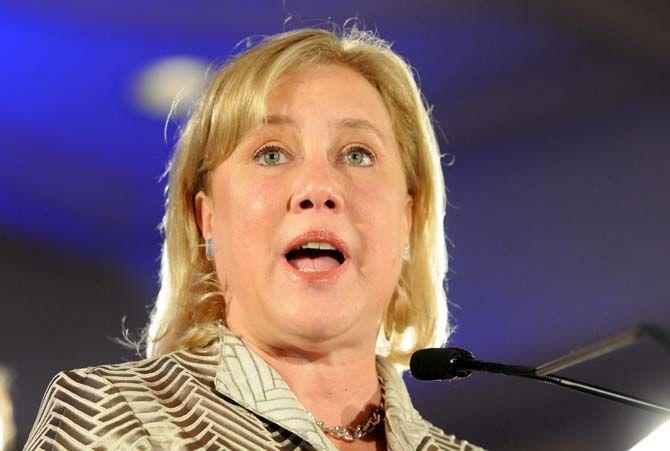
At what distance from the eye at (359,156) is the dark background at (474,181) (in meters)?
0.64

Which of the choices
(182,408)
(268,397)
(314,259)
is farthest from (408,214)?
(182,408)

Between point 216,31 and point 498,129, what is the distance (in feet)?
2.42

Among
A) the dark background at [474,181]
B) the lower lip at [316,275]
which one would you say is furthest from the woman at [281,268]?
the dark background at [474,181]

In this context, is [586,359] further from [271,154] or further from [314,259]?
[271,154]

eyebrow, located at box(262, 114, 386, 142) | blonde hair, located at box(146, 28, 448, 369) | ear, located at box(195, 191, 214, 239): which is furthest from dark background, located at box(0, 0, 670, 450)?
eyebrow, located at box(262, 114, 386, 142)

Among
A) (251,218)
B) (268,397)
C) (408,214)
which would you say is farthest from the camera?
(408,214)

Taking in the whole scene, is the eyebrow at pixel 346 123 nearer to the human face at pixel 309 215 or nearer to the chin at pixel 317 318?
the human face at pixel 309 215

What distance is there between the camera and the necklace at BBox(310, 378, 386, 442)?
5.61ft

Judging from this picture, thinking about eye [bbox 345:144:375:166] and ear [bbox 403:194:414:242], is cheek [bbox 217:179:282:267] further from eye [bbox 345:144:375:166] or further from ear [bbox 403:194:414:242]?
ear [bbox 403:194:414:242]

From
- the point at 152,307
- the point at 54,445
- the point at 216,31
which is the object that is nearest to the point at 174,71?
the point at 216,31

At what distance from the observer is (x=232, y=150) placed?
1794mm

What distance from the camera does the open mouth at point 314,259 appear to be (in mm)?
1693

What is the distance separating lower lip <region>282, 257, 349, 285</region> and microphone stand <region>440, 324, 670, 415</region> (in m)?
0.27

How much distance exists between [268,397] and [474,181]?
114 cm
